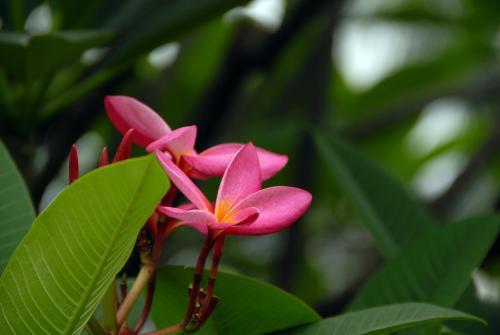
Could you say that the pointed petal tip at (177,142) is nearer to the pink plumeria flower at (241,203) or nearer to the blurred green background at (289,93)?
the pink plumeria flower at (241,203)

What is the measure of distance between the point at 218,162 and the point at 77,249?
150 mm

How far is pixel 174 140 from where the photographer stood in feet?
2.26

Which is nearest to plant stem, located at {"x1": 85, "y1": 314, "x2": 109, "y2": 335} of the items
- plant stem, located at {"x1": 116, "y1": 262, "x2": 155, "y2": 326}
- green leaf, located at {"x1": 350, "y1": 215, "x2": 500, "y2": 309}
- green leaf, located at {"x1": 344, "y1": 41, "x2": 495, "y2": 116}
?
plant stem, located at {"x1": 116, "y1": 262, "x2": 155, "y2": 326}

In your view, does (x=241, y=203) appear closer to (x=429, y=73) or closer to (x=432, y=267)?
(x=432, y=267)

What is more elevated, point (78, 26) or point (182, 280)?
point (78, 26)

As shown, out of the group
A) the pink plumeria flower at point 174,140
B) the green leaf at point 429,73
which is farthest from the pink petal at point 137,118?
the green leaf at point 429,73

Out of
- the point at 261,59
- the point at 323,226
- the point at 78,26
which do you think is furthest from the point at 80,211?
the point at 323,226

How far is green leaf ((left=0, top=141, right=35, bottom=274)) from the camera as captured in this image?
692 mm

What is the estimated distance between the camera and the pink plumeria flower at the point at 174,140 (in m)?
0.70

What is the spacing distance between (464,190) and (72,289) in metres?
1.20

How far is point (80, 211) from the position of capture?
1.90 ft

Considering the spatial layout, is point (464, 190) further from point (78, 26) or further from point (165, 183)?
point (165, 183)

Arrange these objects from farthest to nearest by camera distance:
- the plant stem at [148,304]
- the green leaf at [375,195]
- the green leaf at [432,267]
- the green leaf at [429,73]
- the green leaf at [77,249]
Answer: the green leaf at [429,73]
the green leaf at [375,195]
the green leaf at [432,267]
the plant stem at [148,304]
the green leaf at [77,249]

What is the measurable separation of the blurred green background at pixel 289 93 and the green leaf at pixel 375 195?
11cm
